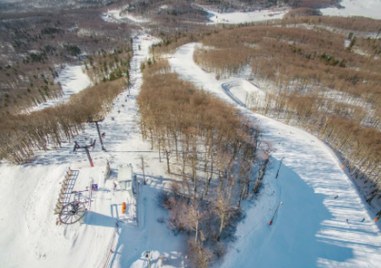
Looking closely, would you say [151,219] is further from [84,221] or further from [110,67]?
[110,67]

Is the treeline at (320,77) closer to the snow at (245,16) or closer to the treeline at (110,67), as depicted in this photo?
the treeline at (110,67)

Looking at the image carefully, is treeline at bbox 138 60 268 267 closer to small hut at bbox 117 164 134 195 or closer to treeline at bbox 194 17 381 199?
small hut at bbox 117 164 134 195

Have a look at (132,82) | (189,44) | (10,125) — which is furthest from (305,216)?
(189,44)

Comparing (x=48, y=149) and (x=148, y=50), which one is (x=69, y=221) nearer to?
(x=48, y=149)

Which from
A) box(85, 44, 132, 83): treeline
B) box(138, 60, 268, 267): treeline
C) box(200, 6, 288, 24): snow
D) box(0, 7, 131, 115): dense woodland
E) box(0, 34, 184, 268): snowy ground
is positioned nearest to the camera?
box(0, 34, 184, 268): snowy ground

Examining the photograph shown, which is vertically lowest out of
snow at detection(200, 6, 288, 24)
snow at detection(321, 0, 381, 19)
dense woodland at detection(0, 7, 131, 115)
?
dense woodland at detection(0, 7, 131, 115)

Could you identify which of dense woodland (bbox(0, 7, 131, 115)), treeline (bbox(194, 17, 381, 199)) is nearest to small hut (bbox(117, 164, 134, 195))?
treeline (bbox(194, 17, 381, 199))

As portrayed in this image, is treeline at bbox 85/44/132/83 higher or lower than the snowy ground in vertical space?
lower
